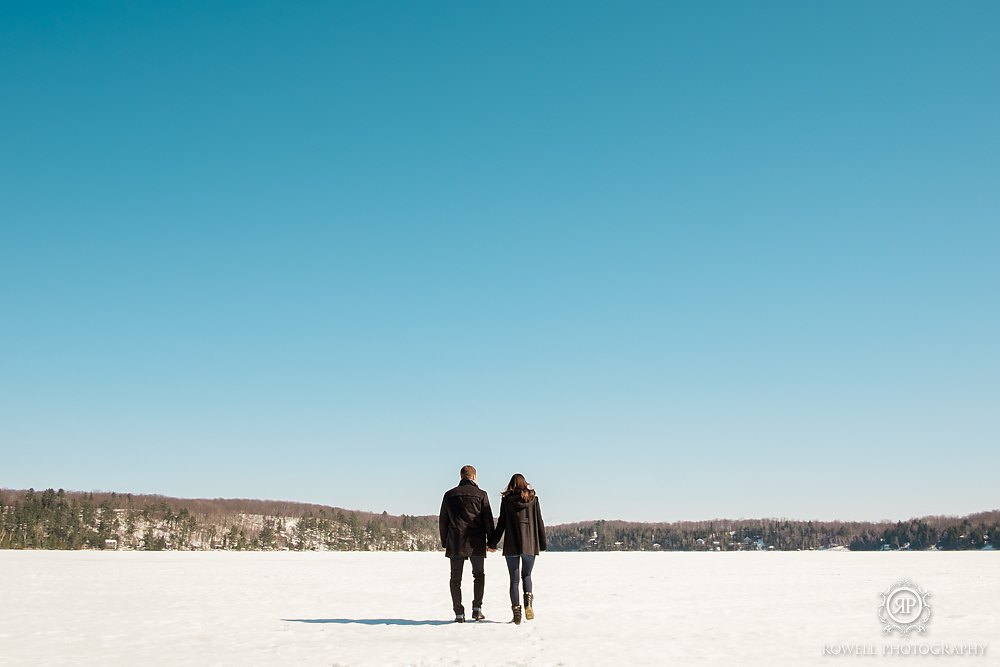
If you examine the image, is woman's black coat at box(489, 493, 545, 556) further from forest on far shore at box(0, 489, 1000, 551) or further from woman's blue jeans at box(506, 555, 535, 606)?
forest on far shore at box(0, 489, 1000, 551)

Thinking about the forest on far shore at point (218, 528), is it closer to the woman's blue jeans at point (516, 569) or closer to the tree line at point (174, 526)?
the tree line at point (174, 526)

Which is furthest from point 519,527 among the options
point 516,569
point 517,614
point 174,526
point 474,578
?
point 174,526

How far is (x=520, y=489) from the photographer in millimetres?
14867

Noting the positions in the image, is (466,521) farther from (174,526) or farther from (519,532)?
(174,526)

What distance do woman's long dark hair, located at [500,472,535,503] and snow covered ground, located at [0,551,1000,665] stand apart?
88.5 inches

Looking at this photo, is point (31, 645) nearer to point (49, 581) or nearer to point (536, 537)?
point (536, 537)

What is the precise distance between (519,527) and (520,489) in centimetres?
69

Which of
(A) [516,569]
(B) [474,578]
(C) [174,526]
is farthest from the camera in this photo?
(C) [174,526]

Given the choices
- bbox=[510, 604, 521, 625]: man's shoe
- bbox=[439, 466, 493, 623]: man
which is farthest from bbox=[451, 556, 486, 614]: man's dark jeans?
bbox=[510, 604, 521, 625]: man's shoe

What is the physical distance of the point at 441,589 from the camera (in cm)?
2508

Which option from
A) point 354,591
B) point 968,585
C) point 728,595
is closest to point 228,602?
point 354,591

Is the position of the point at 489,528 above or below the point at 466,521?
below

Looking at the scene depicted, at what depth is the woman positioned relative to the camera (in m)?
14.5

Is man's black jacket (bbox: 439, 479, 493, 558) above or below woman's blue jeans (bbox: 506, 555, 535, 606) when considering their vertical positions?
above
